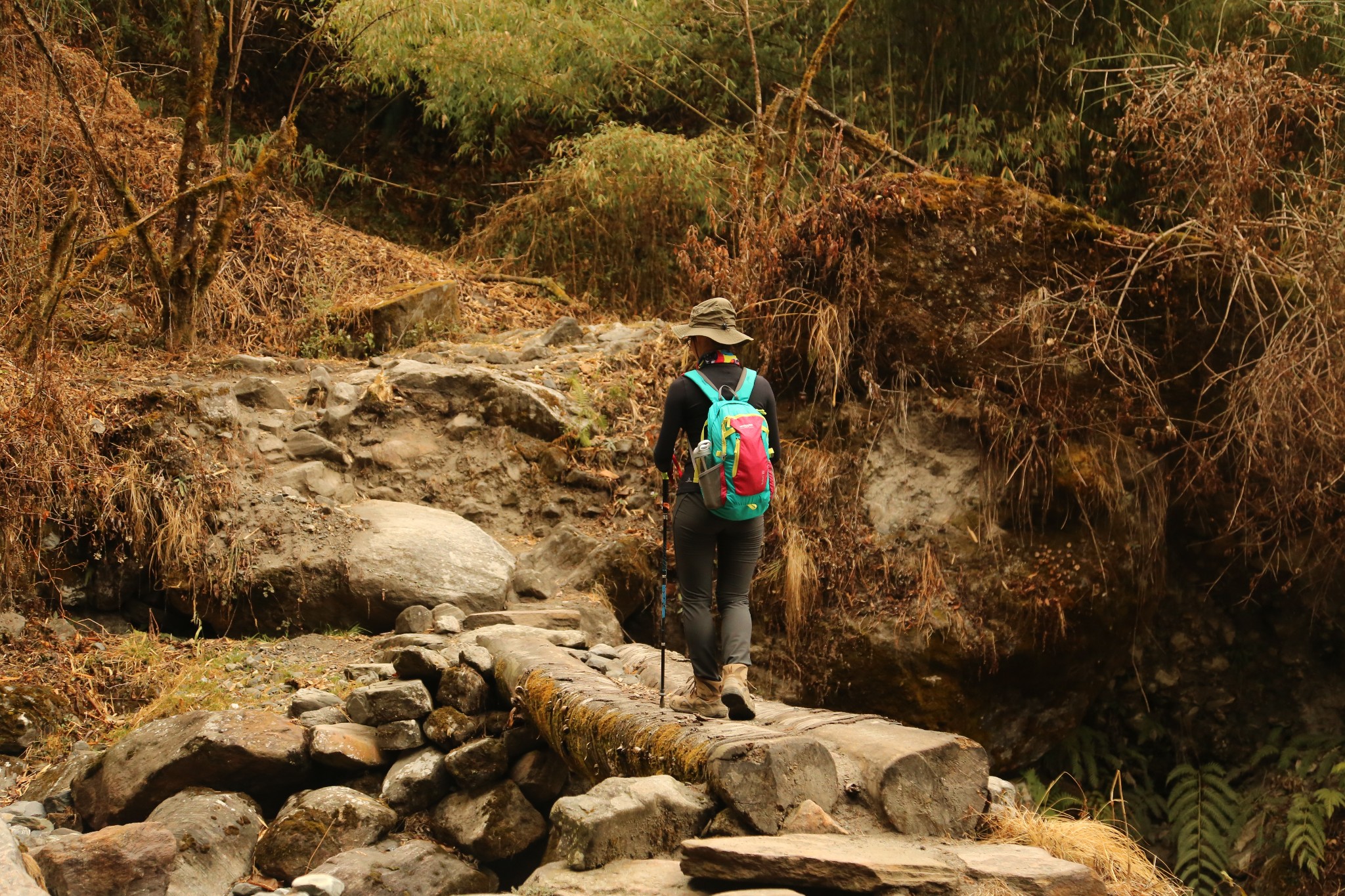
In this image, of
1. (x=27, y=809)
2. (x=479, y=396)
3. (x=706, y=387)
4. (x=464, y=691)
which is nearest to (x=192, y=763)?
(x=27, y=809)

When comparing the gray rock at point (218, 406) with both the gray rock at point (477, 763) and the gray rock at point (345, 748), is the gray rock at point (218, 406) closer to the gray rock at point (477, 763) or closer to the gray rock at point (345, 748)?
the gray rock at point (345, 748)

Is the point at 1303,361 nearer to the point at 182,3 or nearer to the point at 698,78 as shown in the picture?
the point at 698,78

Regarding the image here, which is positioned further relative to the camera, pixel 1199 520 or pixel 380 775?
pixel 1199 520

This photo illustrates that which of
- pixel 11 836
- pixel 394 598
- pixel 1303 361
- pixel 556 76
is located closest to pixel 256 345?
pixel 394 598

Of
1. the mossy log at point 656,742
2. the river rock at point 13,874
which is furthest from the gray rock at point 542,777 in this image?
the river rock at point 13,874

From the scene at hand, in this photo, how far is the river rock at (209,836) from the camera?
4.77 m

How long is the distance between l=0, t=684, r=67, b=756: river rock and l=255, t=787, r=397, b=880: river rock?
1.56 m

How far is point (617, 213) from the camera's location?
1296cm

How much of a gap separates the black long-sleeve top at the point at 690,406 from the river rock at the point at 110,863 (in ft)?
7.80

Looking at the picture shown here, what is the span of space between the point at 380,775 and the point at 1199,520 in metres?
5.96

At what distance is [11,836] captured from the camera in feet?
11.2

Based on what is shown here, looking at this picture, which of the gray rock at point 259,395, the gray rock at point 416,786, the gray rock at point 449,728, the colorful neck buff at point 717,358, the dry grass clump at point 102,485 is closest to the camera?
the colorful neck buff at point 717,358

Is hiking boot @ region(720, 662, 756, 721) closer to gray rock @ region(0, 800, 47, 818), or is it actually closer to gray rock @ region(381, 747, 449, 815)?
gray rock @ region(381, 747, 449, 815)

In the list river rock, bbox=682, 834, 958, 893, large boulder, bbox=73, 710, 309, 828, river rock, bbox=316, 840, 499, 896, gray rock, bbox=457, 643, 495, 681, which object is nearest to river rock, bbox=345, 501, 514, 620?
gray rock, bbox=457, 643, 495, 681
